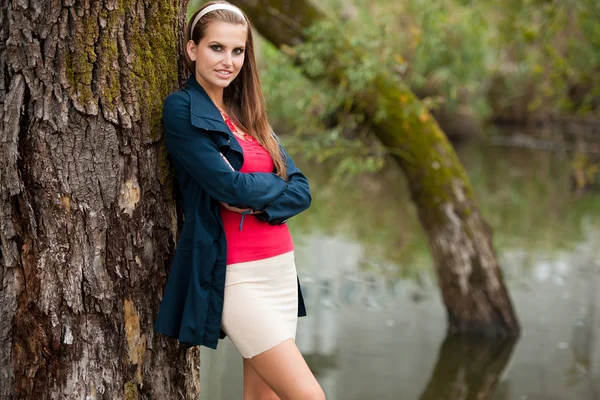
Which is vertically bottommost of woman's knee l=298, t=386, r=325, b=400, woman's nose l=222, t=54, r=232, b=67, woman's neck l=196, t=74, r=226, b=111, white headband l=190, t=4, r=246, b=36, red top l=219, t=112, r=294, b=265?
woman's knee l=298, t=386, r=325, b=400

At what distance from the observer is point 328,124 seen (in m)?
6.95

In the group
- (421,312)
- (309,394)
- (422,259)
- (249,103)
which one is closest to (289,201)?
(249,103)

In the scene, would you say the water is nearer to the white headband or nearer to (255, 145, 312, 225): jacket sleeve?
(255, 145, 312, 225): jacket sleeve

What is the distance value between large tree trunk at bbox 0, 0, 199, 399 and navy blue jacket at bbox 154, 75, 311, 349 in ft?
0.38

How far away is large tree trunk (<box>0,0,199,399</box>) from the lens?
2.32 meters

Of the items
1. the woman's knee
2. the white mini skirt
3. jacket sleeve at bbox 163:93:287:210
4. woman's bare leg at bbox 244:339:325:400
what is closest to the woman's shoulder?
jacket sleeve at bbox 163:93:287:210

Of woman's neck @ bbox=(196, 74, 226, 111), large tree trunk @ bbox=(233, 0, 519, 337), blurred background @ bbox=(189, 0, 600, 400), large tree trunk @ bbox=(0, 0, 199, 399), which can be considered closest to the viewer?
large tree trunk @ bbox=(0, 0, 199, 399)

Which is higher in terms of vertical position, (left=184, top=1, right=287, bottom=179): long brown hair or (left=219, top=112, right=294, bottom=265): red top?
(left=184, top=1, right=287, bottom=179): long brown hair

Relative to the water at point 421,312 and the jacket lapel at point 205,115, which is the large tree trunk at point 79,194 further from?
the water at point 421,312

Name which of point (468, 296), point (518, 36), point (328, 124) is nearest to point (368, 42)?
point (328, 124)

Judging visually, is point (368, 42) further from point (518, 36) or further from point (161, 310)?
point (161, 310)

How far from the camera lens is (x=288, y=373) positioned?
2.41 metres

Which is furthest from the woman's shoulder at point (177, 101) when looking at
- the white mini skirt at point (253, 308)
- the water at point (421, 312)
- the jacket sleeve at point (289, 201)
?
the water at point (421, 312)

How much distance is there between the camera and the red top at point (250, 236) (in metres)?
2.44
